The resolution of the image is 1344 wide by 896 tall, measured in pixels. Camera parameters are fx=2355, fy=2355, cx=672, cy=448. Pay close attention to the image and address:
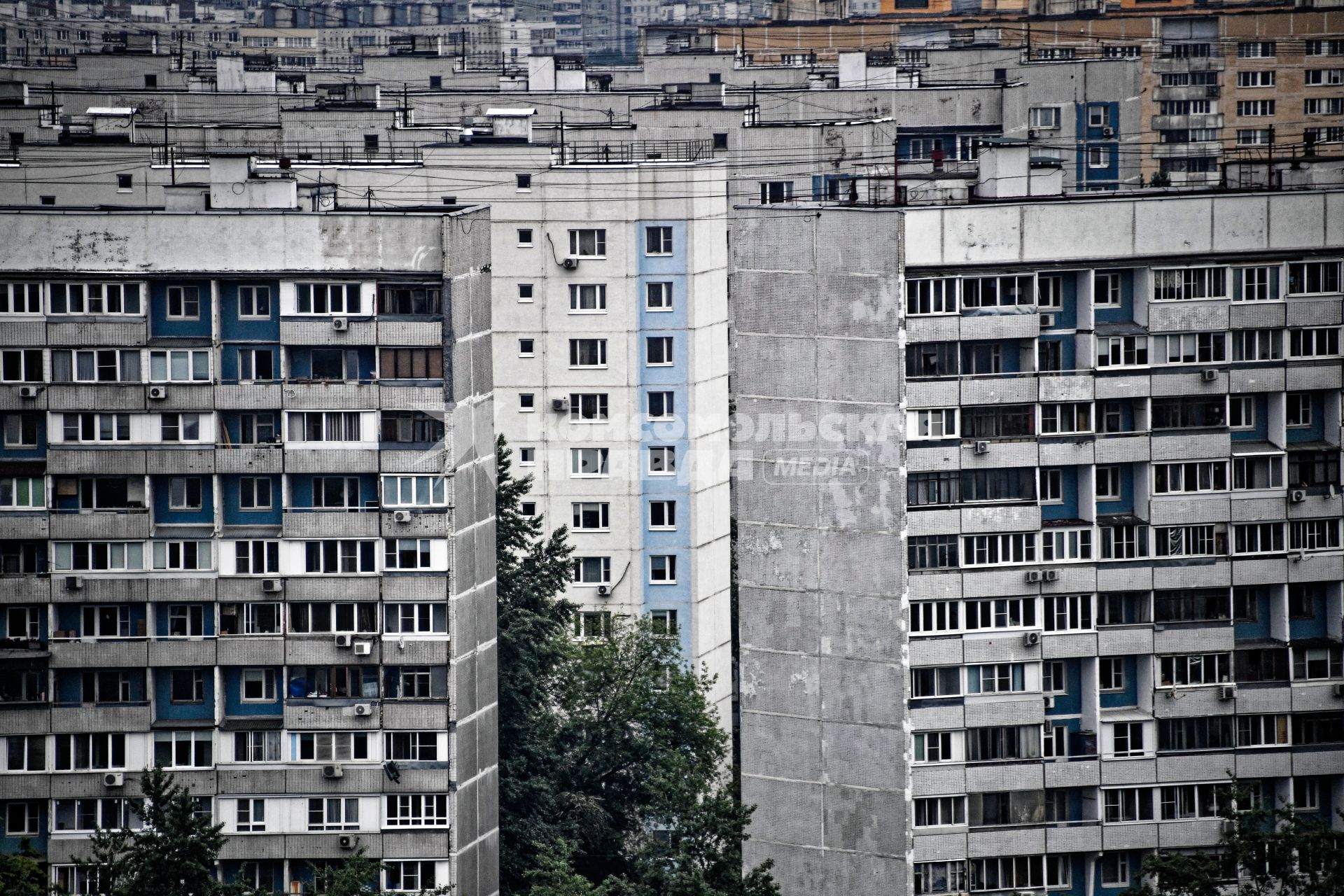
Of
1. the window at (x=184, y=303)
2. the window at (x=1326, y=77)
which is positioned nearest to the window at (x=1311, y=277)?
the window at (x=184, y=303)

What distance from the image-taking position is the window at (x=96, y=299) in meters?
49.3

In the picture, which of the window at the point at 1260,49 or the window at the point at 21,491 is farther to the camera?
the window at the point at 1260,49

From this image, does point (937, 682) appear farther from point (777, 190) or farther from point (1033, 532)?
point (777, 190)

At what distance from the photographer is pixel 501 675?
5703 cm

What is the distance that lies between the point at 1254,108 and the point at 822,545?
84.0 meters

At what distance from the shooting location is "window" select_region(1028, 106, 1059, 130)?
91.8 m

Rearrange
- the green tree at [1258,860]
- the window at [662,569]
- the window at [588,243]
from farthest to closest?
the window at [662,569] → the window at [588,243] → the green tree at [1258,860]

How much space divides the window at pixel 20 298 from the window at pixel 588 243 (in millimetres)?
20679

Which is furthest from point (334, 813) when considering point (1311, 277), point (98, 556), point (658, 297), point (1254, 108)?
point (1254, 108)

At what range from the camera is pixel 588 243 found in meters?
67.1

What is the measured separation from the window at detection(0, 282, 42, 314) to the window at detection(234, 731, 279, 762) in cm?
992

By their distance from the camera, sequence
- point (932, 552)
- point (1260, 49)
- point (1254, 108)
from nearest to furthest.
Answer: point (932, 552)
point (1254, 108)
point (1260, 49)

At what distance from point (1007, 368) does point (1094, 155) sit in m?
46.7

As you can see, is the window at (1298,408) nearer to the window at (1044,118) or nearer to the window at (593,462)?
the window at (593,462)
